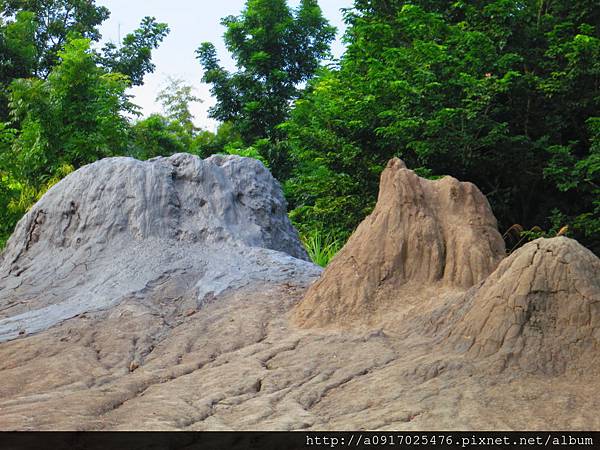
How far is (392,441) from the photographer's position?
3971 mm

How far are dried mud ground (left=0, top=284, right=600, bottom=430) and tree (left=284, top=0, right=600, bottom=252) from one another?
23.1 ft

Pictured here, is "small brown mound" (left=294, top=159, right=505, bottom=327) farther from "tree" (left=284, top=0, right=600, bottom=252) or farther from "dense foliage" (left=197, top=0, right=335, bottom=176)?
"dense foliage" (left=197, top=0, right=335, bottom=176)

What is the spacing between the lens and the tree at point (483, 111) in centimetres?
1292

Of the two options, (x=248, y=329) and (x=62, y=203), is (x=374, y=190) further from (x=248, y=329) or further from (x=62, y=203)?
(x=248, y=329)

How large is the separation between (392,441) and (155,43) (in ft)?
87.2

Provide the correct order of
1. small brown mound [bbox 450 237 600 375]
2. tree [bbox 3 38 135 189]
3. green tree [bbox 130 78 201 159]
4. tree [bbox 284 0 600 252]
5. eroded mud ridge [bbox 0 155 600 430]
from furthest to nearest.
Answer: green tree [bbox 130 78 201 159] → tree [bbox 3 38 135 189] → tree [bbox 284 0 600 252] → small brown mound [bbox 450 237 600 375] → eroded mud ridge [bbox 0 155 600 430]

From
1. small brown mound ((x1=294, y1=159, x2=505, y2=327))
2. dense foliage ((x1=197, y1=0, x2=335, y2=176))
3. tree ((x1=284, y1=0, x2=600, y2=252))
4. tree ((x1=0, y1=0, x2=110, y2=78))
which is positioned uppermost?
tree ((x1=0, y1=0, x2=110, y2=78))

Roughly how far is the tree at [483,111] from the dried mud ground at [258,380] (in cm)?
703

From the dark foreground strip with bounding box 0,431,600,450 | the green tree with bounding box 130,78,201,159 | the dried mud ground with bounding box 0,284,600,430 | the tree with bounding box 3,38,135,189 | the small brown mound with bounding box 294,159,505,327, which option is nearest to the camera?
the dark foreground strip with bounding box 0,431,600,450

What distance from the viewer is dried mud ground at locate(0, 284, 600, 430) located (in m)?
4.39

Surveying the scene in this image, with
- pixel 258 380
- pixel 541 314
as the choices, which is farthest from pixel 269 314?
pixel 541 314

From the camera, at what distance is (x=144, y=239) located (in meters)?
9.00

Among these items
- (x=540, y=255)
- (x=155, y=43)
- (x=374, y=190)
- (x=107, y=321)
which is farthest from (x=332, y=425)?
(x=155, y=43)

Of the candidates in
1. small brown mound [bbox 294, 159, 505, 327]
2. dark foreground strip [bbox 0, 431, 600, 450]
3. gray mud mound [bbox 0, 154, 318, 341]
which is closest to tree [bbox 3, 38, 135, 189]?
gray mud mound [bbox 0, 154, 318, 341]
